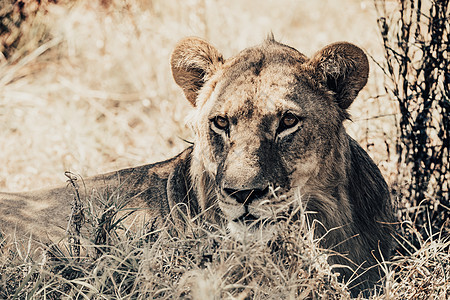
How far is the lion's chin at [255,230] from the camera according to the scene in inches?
125

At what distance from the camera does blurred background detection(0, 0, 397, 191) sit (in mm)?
6777

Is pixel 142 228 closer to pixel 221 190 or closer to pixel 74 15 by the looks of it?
pixel 221 190

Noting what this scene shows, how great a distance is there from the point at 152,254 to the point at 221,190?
0.53 metres

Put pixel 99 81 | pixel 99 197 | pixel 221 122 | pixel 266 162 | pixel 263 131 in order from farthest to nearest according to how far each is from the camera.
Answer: pixel 99 81, pixel 99 197, pixel 221 122, pixel 263 131, pixel 266 162

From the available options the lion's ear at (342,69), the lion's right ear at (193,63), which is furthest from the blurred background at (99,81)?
the lion's ear at (342,69)

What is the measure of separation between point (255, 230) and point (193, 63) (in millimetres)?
1377

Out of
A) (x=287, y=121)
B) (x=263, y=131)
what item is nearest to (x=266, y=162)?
(x=263, y=131)

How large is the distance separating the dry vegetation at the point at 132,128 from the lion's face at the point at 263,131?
252mm

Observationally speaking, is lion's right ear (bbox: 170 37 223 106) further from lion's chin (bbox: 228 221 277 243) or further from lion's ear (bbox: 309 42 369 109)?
lion's chin (bbox: 228 221 277 243)

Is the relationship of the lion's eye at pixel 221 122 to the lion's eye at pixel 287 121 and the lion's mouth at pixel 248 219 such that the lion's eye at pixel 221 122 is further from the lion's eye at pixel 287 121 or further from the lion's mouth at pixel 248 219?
the lion's mouth at pixel 248 219

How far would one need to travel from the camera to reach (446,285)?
3.35 meters

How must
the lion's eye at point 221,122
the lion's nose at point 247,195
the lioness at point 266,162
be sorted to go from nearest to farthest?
the lion's nose at point 247,195 < the lioness at point 266,162 < the lion's eye at point 221,122

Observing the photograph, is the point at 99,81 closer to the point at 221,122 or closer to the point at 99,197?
the point at 99,197

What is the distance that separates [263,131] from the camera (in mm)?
3641
